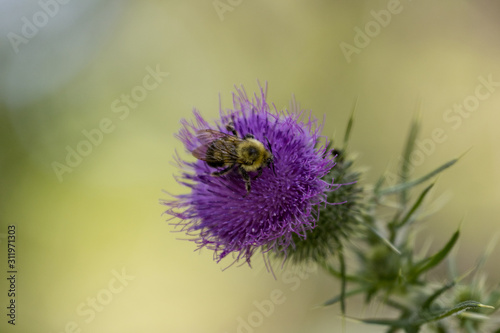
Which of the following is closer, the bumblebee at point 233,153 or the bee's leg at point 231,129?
the bumblebee at point 233,153

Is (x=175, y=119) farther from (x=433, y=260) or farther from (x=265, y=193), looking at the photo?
(x=433, y=260)

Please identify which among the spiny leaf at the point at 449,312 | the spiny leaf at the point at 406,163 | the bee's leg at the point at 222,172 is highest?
the bee's leg at the point at 222,172

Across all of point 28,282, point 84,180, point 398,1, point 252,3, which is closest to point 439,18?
point 398,1

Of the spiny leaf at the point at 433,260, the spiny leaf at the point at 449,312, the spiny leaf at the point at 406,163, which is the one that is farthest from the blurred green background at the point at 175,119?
the spiny leaf at the point at 449,312

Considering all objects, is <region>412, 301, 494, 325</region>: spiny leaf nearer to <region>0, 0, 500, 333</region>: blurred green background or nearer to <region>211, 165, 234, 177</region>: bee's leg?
<region>211, 165, 234, 177</region>: bee's leg

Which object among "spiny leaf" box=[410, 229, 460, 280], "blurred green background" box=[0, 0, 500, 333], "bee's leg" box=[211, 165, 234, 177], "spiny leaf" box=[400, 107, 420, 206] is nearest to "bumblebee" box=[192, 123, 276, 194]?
"bee's leg" box=[211, 165, 234, 177]

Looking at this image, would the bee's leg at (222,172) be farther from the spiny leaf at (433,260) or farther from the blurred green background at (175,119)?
the blurred green background at (175,119)
